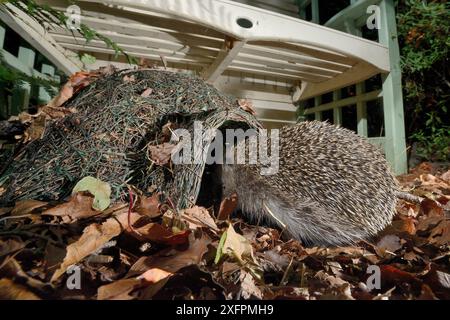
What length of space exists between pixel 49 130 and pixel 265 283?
154 cm

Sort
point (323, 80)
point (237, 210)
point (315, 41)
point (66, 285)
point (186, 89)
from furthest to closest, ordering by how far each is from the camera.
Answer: point (323, 80)
point (315, 41)
point (237, 210)
point (186, 89)
point (66, 285)

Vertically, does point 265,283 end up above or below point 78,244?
below

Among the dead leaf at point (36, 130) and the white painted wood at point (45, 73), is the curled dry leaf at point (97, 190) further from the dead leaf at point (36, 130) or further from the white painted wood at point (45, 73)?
the white painted wood at point (45, 73)

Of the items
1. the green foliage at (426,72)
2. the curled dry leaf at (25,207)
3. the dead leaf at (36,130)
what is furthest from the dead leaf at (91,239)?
the green foliage at (426,72)

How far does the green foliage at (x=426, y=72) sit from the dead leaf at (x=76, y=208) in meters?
4.78

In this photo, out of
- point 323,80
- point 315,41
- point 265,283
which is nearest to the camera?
point 265,283

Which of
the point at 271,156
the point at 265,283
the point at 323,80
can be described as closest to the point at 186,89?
the point at 271,156

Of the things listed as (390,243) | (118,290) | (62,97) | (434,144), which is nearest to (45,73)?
(62,97)

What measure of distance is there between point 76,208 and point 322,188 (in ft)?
5.18

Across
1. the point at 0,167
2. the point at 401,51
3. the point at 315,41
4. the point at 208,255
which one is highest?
the point at 401,51

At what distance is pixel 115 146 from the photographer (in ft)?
6.04

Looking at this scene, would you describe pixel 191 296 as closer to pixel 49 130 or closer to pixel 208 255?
pixel 208 255

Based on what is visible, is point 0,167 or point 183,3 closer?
point 0,167

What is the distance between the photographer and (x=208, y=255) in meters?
1.38
